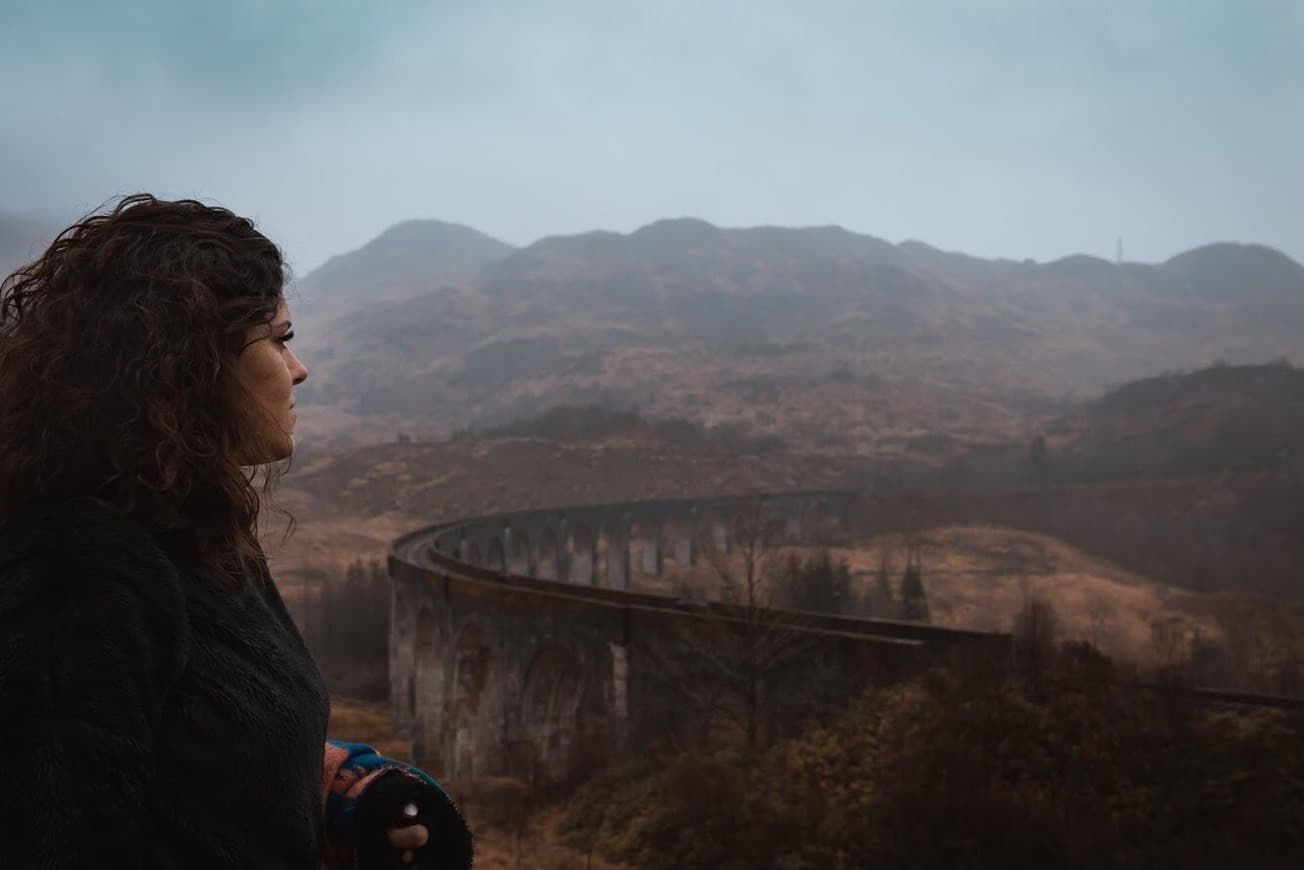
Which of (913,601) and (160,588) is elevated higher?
(160,588)

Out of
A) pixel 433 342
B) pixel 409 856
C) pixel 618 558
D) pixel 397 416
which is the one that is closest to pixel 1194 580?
pixel 618 558

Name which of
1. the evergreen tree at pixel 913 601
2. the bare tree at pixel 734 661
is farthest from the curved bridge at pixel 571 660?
the evergreen tree at pixel 913 601

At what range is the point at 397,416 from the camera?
134 m

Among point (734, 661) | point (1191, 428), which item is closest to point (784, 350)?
point (1191, 428)

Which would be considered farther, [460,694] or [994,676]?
[460,694]

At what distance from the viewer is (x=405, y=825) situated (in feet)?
5.58

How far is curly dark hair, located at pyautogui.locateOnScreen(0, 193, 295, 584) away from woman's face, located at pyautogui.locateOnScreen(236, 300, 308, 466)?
23 mm

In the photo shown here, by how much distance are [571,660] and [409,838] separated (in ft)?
63.1

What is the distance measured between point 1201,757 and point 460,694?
16101 mm

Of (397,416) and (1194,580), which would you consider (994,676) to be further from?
(397,416)

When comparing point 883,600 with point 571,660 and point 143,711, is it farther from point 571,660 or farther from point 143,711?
point 143,711

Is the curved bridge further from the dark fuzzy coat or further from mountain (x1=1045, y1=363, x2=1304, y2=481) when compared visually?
mountain (x1=1045, y1=363, x2=1304, y2=481)

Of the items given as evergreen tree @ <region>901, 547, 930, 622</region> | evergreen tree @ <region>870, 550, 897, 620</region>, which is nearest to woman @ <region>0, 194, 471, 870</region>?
evergreen tree @ <region>901, 547, 930, 622</region>

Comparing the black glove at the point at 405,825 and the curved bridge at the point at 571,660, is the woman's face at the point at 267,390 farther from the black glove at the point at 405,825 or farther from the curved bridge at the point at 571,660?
the curved bridge at the point at 571,660
